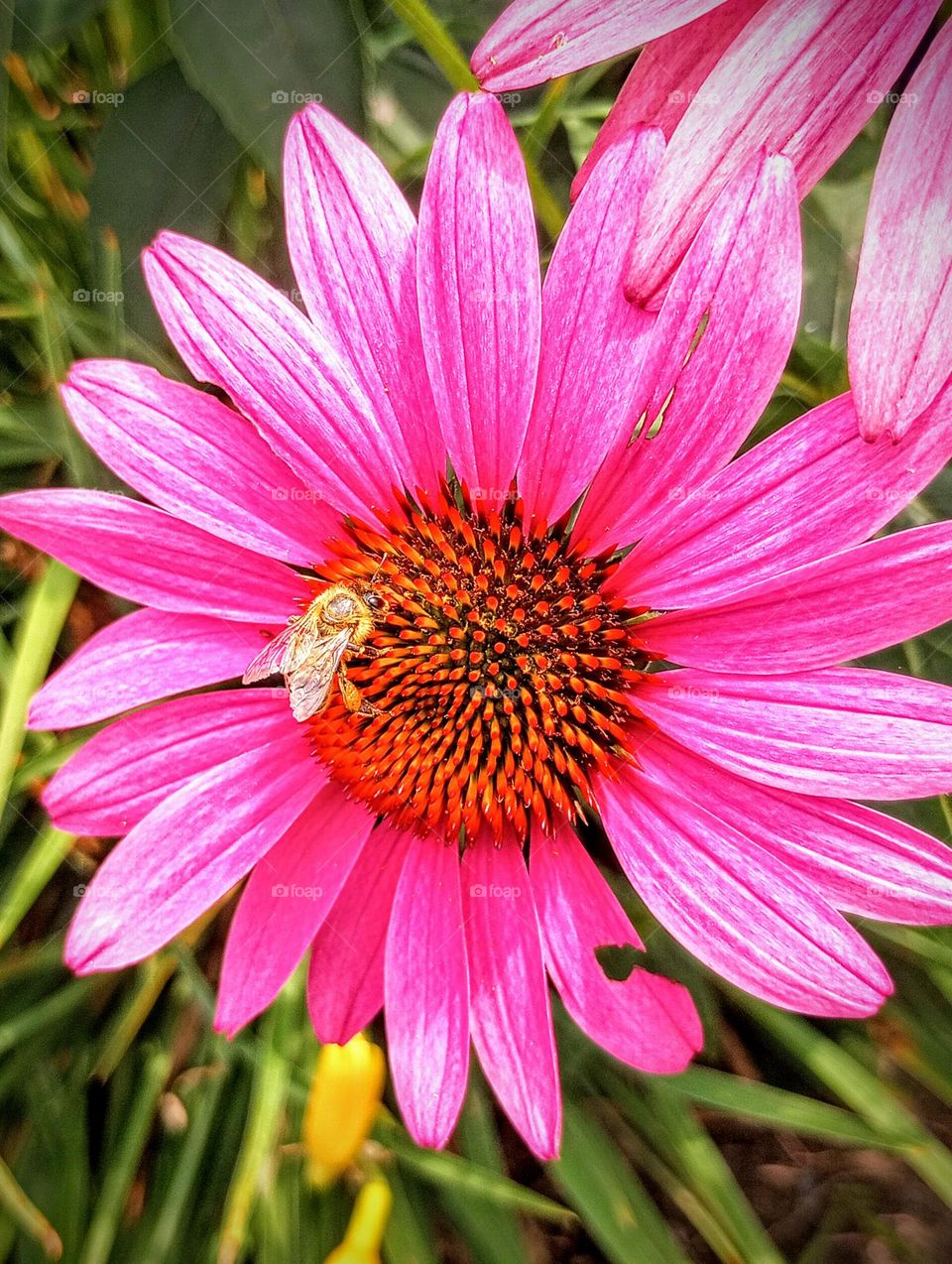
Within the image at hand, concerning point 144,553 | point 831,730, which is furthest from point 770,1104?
point 144,553

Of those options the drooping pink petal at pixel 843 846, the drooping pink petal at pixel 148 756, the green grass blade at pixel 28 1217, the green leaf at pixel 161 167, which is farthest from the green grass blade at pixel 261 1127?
the green leaf at pixel 161 167

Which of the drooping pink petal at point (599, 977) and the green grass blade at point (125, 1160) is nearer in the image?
the drooping pink petal at point (599, 977)

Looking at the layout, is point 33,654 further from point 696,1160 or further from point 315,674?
point 696,1160

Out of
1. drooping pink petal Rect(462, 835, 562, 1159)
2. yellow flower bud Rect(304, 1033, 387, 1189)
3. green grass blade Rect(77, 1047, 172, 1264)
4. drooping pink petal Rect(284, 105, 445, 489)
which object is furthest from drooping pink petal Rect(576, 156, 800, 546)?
green grass blade Rect(77, 1047, 172, 1264)

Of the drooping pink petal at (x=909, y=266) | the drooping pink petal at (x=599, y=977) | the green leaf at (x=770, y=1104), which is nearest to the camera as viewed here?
the drooping pink petal at (x=909, y=266)

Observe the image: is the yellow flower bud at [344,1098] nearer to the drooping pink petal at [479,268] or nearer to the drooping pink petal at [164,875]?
the drooping pink petal at [164,875]

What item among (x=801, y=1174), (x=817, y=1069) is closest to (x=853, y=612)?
(x=817, y=1069)

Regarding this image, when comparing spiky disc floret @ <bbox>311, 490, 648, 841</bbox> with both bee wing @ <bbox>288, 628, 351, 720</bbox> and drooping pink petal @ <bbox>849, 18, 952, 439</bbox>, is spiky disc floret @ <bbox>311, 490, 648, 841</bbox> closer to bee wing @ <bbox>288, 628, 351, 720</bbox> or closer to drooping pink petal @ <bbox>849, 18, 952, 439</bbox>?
bee wing @ <bbox>288, 628, 351, 720</bbox>
